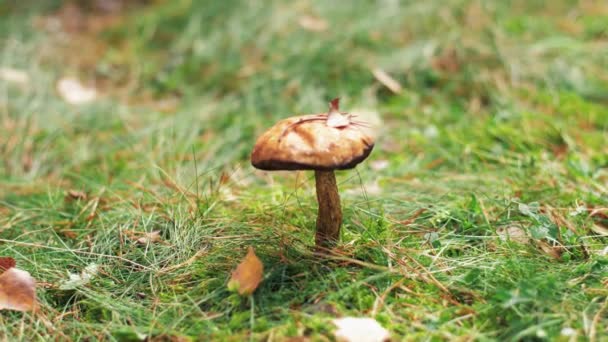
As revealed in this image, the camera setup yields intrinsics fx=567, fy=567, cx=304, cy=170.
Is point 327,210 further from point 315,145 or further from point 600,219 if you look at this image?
point 600,219

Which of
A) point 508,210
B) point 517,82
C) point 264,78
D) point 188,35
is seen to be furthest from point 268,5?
point 508,210

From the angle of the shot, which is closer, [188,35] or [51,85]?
[51,85]

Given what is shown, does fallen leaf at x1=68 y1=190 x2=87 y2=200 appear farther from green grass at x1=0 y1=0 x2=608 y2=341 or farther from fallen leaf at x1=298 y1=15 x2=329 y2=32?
fallen leaf at x1=298 y1=15 x2=329 y2=32

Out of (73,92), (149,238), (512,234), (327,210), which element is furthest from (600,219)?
(73,92)

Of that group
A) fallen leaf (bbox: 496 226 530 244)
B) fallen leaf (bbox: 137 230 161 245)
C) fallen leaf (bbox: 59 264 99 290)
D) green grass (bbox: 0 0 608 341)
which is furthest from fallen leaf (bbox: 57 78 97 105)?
fallen leaf (bbox: 496 226 530 244)

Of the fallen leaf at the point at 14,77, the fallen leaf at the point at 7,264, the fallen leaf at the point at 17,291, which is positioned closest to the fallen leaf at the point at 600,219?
the fallen leaf at the point at 17,291

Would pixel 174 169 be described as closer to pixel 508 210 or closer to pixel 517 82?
pixel 508 210
